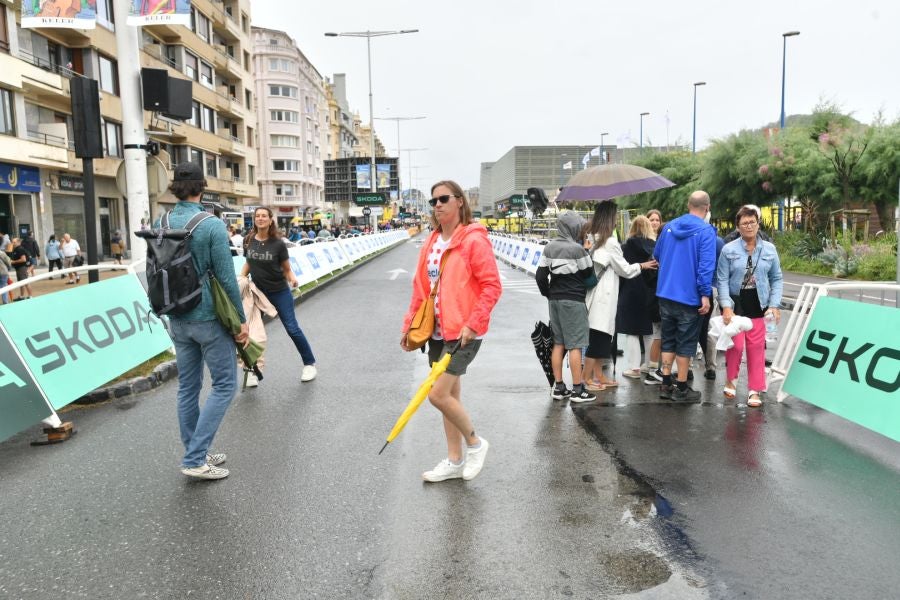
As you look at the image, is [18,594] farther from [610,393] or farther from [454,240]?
[610,393]

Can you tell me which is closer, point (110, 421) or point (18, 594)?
point (18, 594)

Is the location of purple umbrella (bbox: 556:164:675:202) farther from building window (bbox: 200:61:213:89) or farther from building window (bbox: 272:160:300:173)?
building window (bbox: 272:160:300:173)

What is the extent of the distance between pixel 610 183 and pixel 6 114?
1019 inches

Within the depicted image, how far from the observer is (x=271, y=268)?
6.99m

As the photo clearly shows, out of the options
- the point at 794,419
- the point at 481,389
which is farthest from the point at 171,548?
the point at 794,419

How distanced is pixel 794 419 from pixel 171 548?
4.84 meters

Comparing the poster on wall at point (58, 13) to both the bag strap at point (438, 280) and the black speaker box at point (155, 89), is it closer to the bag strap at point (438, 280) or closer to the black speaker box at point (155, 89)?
the black speaker box at point (155, 89)

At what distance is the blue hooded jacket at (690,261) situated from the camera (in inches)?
231

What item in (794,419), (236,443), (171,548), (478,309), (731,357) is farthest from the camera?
(731,357)

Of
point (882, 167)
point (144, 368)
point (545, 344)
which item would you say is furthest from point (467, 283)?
point (882, 167)

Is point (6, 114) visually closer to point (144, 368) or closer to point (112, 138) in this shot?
point (112, 138)

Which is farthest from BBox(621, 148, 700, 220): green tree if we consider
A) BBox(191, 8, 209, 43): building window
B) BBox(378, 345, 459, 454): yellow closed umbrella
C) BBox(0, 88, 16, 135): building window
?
BBox(378, 345, 459, 454): yellow closed umbrella

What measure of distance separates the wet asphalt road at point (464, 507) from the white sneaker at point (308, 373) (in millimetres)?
864

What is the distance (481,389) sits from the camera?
676 cm
